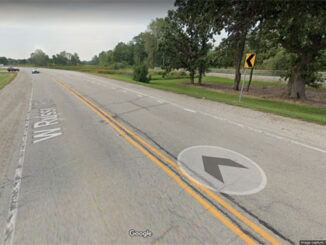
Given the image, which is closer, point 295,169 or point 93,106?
point 295,169

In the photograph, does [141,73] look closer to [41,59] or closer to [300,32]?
[300,32]

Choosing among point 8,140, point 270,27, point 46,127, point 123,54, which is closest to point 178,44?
point 270,27

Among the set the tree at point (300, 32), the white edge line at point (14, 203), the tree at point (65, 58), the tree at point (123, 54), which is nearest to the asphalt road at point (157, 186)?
the white edge line at point (14, 203)

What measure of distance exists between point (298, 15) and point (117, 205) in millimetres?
12172

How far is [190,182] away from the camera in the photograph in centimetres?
304

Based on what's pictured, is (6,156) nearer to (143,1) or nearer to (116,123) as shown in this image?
(116,123)

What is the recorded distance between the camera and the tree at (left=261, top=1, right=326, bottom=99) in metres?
8.30

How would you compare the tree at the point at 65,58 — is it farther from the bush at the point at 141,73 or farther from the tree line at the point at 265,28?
the tree line at the point at 265,28

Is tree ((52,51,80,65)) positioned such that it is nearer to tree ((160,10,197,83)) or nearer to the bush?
the bush

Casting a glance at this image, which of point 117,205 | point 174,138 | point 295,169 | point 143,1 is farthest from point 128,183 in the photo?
point 143,1
